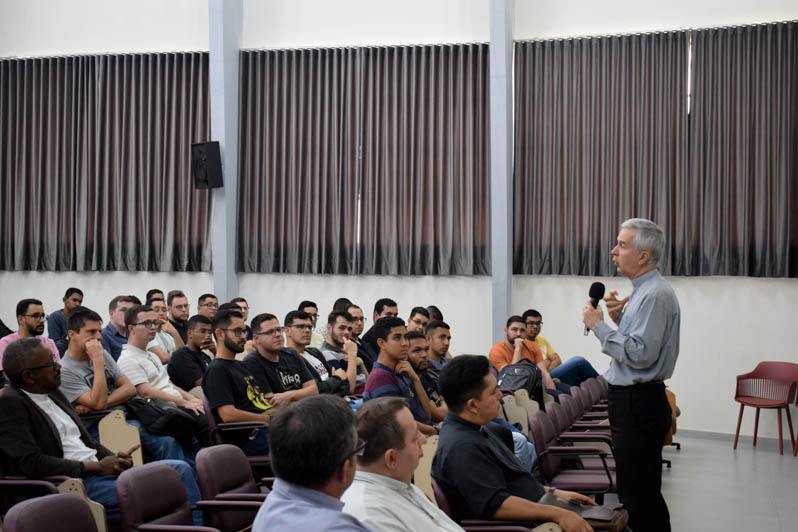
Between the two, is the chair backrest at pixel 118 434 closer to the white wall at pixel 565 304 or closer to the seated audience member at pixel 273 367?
the seated audience member at pixel 273 367

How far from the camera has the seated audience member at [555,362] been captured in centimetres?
874

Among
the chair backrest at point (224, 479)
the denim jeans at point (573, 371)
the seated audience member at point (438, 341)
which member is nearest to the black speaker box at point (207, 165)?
the denim jeans at point (573, 371)

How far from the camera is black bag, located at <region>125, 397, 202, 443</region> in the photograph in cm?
480

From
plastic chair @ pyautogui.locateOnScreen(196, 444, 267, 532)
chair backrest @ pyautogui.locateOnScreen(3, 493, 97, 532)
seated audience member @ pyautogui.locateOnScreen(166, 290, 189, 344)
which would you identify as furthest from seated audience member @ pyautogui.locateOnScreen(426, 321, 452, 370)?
chair backrest @ pyautogui.locateOnScreen(3, 493, 97, 532)

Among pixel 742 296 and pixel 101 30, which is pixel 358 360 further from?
pixel 101 30

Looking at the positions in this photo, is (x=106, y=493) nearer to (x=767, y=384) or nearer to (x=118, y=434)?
(x=118, y=434)

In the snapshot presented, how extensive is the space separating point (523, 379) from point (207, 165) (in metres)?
5.30

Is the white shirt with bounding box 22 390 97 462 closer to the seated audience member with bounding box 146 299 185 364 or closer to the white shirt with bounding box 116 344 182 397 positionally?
the white shirt with bounding box 116 344 182 397

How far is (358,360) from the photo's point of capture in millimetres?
6914

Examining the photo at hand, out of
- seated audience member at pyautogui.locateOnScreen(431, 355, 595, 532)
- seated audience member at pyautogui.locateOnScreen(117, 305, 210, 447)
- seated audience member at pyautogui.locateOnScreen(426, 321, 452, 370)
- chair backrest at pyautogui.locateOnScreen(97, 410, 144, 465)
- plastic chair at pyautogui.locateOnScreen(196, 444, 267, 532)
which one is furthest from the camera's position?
seated audience member at pyautogui.locateOnScreen(426, 321, 452, 370)

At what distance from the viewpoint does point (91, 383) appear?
4867 millimetres

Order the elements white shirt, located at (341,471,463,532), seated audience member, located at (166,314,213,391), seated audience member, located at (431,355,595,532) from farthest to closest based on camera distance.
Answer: seated audience member, located at (166,314,213,391) < seated audience member, located at (431,355,595,532) < white shirt, located at (341,471,463,532)

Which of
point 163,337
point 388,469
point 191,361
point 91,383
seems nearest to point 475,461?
point 388,469

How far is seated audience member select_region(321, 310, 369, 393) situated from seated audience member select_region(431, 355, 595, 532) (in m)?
3.42
